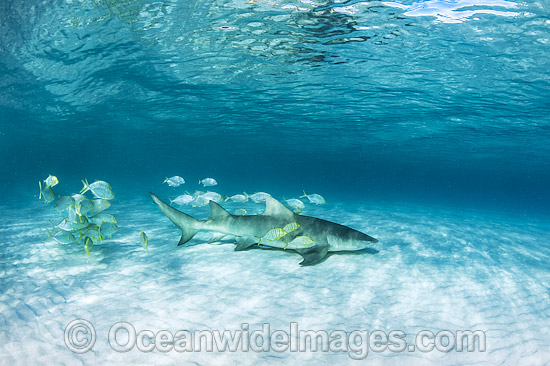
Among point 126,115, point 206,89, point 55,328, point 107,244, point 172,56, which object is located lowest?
point 107,244

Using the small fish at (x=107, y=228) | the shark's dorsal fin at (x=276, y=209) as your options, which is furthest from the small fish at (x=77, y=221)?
the shark's dorsal fin at (x=276, y=209)

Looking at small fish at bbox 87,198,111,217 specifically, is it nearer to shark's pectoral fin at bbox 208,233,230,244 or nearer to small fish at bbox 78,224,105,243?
small fish at bbox 78,224,105,243

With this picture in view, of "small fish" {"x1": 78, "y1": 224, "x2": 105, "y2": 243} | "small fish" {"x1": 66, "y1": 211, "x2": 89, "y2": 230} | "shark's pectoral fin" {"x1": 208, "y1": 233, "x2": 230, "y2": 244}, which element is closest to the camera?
"small fish" {"x1": 66, "y1": 211, "x2": 89, "y2": 230}

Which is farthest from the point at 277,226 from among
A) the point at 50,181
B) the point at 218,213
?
the point at 50,181

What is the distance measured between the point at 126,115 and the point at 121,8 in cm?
2187

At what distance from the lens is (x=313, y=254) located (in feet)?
21.6

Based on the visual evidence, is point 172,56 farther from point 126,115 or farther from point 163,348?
point 126,115

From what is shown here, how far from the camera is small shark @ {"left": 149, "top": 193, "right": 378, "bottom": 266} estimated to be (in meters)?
6.83

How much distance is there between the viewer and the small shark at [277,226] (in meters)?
6.83

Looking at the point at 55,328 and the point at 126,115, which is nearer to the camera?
the point at 55,328

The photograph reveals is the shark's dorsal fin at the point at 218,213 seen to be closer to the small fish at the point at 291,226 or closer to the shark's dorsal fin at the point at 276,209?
the shark's dorsal fin at the point at 276,209

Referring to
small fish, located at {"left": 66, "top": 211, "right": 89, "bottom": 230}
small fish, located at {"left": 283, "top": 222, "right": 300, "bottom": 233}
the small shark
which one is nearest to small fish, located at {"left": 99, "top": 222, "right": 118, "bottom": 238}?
small fish, located at {"left": 66, "top": 211, "right": 89, "bottom": 230}

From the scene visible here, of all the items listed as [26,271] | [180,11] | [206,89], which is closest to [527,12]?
[180,11]

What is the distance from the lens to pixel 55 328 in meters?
4.08
